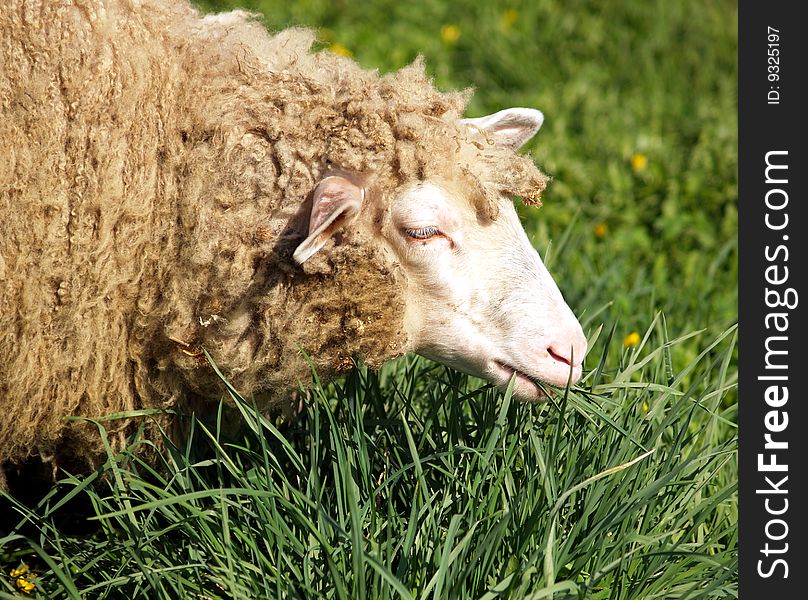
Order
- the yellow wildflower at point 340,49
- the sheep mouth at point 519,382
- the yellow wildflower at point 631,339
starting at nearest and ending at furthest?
the sheep mouth at point 519,382
the yellow wildflower at point 631,339
the yellow wildflower at point 340,49

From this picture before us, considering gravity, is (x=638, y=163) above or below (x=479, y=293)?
below

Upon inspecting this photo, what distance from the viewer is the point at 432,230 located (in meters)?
2.30

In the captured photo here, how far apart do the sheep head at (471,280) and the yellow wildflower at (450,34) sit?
3.99m

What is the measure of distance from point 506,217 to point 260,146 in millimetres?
607

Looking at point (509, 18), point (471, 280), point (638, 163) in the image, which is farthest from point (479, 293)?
point (509, 18)

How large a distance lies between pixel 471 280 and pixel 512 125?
0.55 meters

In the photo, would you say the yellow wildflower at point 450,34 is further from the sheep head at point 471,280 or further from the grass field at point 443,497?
the sheep head at point 471,280

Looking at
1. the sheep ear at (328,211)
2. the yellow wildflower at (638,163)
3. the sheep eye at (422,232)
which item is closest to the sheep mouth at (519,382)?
the sheep eye at (422,232)

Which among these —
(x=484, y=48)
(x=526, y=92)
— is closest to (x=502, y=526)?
(x=526, y=92)

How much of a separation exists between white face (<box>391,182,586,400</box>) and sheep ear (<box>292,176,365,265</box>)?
0.12m

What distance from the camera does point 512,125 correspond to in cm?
267

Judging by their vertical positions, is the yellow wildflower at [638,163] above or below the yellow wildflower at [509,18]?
below

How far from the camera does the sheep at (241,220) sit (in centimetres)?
231

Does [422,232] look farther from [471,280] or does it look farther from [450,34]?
[450,34]
